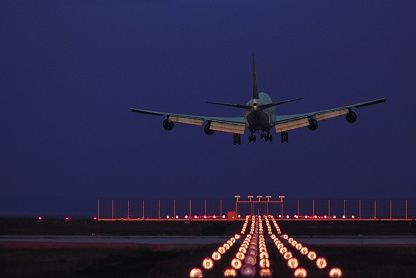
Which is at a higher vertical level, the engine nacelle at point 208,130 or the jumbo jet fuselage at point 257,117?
the jumbo jet fuselage at point 257,117

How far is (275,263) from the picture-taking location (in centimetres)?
4569

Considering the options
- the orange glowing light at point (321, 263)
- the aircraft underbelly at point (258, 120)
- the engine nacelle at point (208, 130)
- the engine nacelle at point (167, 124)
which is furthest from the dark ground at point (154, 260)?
the engine nacelle at point (208, 130)

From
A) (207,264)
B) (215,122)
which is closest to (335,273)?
(207,264)

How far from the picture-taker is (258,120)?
244 ft

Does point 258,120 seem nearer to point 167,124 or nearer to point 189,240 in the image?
point 167,124

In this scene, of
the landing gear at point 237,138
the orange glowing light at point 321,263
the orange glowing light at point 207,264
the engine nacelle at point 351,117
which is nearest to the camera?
the orange glowing light at point 207,264

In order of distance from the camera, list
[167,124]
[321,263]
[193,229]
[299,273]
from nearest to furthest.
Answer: [299,273] < [321,263] < [167,124] < [193,229]

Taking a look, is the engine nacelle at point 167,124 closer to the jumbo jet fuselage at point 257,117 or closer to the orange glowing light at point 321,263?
the jumbo jet fuselage at point 257,117

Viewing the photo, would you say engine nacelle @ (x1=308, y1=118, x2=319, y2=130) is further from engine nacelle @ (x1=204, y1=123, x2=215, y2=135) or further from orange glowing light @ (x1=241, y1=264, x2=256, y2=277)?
orange glowing light @ (x1=241, y1=264, x2=256, y2=277)

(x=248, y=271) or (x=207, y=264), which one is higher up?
(x=248, y=271)

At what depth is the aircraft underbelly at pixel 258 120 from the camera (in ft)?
242

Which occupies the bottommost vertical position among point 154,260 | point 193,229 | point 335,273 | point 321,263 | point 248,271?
point 193,229

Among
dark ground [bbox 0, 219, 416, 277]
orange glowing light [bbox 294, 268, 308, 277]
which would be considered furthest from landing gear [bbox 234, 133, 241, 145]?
orange glowing light [bbox 294, 268, 308, 277]

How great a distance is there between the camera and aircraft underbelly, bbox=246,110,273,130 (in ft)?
242
